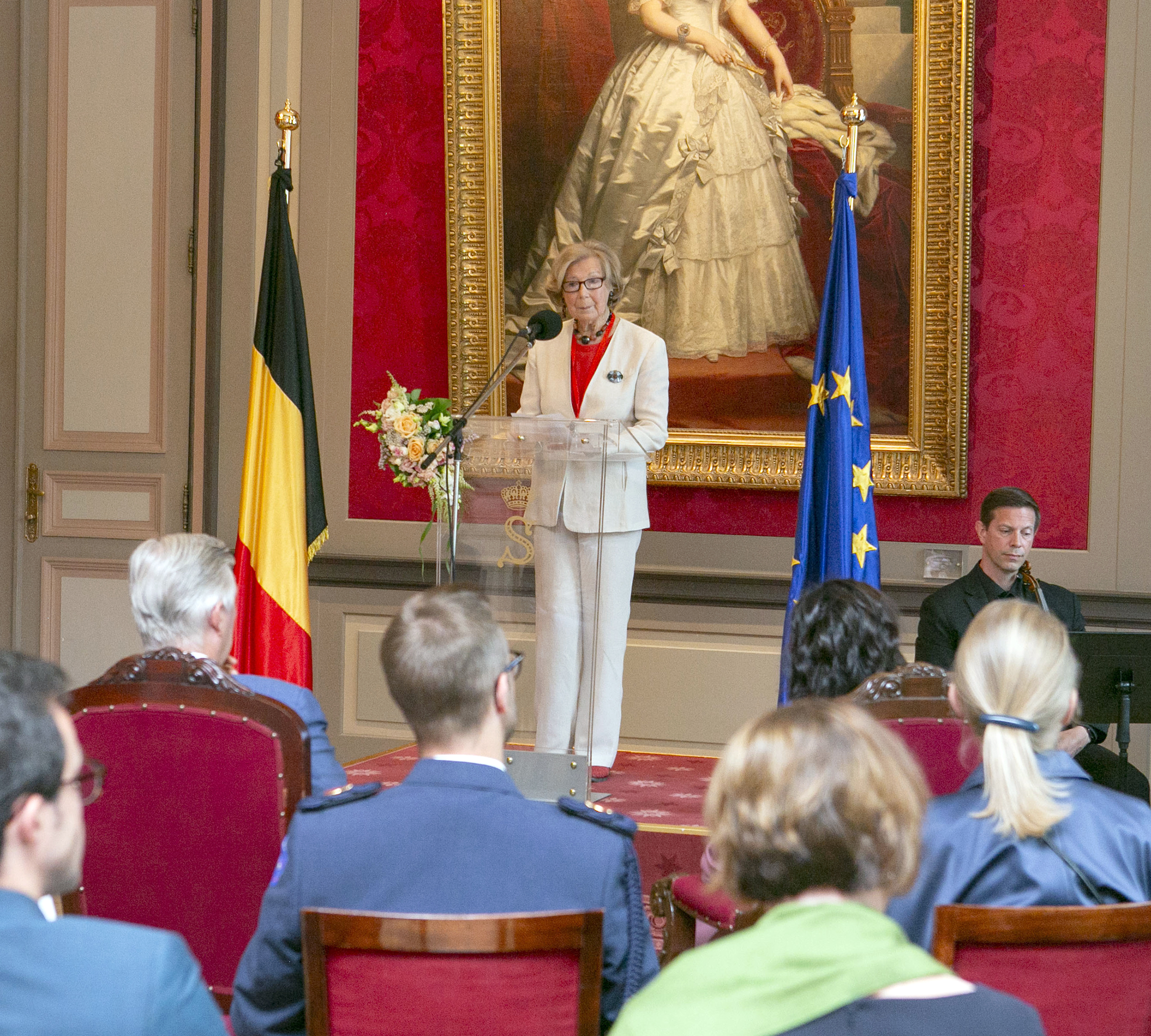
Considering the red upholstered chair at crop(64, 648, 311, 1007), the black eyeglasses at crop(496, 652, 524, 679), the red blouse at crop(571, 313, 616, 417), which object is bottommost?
the red upholstered chair at crop(64, 648, 311, 1007)

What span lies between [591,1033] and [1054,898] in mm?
659

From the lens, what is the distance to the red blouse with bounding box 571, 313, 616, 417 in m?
4.48

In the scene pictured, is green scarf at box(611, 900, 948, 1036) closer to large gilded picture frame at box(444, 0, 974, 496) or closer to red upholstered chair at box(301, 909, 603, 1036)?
red upholstered chair at box(301, 909, 603, 1036)

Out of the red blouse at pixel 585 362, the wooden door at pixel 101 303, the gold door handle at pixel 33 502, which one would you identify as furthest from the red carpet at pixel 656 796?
the gold door handle at pixel 33 502

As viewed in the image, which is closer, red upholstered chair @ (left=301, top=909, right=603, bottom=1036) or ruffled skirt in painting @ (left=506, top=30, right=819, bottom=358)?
red upholstered chair @ (left=301, top=909, right=603, bottom=1036)

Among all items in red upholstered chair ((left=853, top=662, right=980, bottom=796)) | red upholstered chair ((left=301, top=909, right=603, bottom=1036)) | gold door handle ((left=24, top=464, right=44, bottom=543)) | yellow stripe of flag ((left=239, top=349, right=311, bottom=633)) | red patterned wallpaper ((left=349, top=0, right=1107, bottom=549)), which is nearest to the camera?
red upholstered chair ((left=301, top=909, right=603, bottom=1036))

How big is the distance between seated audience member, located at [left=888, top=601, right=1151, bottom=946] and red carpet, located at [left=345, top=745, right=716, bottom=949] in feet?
4.95

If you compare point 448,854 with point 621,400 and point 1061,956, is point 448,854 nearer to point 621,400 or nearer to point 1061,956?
point 1061,956

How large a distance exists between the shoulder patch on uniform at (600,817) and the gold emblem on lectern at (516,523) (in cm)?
230

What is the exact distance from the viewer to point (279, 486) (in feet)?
15.1

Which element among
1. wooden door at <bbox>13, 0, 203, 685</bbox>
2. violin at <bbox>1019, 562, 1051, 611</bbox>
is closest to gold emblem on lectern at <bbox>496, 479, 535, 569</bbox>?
violin at <bbox>1019, 562, 1051, 611</bbox>

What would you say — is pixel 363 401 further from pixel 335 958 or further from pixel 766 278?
pixel 335 958

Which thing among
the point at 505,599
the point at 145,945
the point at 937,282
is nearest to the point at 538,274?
the point at 937,282

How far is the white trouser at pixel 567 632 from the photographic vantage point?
4055mm
